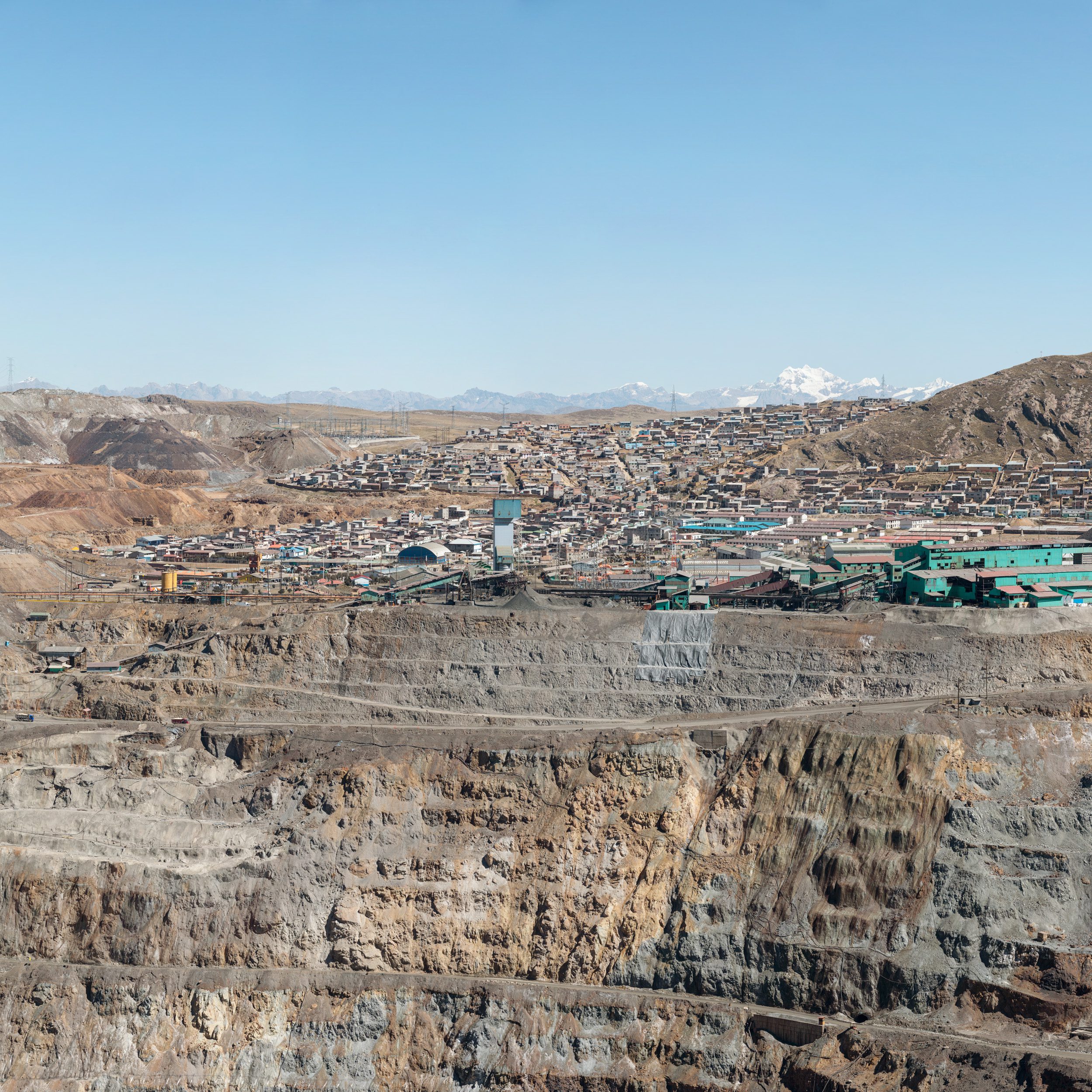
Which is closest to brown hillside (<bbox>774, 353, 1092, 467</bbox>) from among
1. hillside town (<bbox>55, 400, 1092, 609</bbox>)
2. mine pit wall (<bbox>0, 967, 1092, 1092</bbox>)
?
hillside town (<bbox>55, 400, 1092, 609</bbox>)

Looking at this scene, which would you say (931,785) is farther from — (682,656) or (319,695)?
(319,695)

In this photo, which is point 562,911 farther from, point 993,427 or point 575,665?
point 993,427

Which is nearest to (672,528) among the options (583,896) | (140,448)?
(583,896)

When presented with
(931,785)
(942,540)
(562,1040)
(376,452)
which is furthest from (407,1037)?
(376,452)

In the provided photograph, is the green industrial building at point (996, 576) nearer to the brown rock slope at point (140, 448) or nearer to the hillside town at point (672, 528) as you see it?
the hillside town at point (672, 528)

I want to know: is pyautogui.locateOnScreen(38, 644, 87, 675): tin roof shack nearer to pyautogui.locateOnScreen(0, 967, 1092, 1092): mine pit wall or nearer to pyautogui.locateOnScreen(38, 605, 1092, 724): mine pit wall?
pyautogui.locateOnScreen(38, 605, 1092, 724): mine pit wall

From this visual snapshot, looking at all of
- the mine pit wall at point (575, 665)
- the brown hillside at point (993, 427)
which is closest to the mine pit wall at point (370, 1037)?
the mine pit wall at point (575, 665)
